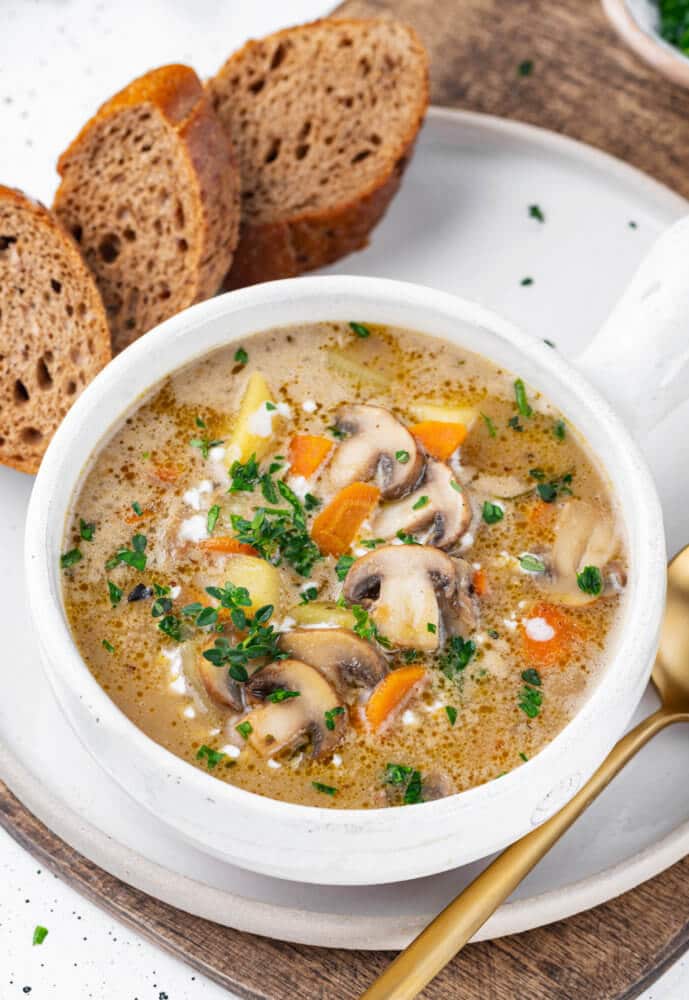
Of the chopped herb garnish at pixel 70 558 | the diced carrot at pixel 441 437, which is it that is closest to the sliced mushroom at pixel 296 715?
the chopped herb garnish at pixel 70 558

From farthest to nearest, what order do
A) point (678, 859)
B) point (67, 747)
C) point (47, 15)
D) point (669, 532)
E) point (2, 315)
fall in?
point (47, 15)
point (2, 315)
point (669, 532)
point (67, 747)
point (678, 859)

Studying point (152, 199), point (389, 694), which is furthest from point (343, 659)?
point (152, 199)

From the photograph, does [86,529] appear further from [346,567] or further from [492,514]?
[492,514]

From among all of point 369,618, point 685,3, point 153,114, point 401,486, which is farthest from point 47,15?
point 369,618

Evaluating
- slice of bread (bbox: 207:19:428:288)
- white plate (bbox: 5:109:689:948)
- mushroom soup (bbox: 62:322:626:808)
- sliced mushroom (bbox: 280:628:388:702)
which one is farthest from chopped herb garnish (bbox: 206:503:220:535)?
slice of bread (bbox: 207:19:428:288)

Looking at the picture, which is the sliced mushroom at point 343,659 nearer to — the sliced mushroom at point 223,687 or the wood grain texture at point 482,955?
the sliced mushroom at point 223,687

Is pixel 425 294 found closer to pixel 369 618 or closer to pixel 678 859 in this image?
pixel 369 618
